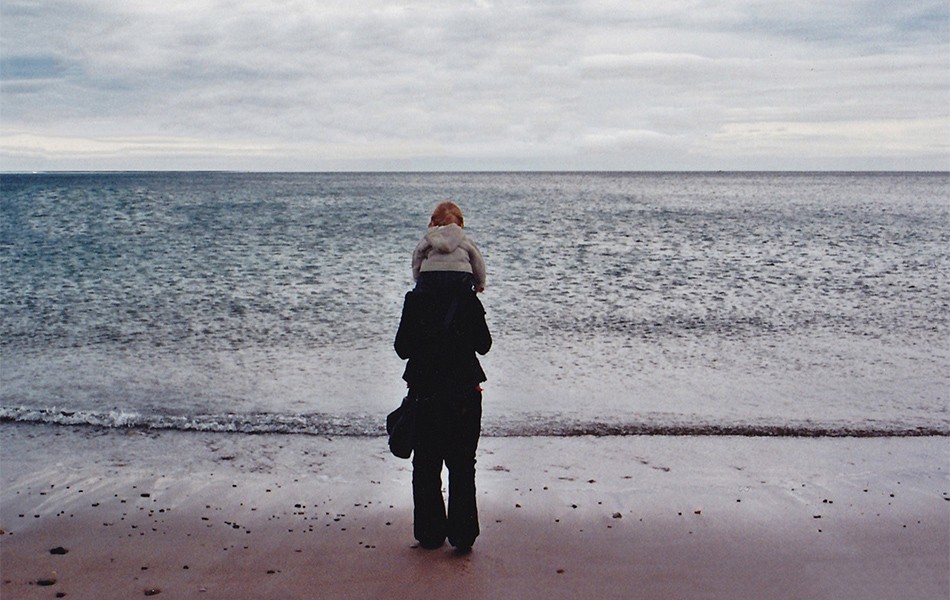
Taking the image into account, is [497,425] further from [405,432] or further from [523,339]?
[523,339]

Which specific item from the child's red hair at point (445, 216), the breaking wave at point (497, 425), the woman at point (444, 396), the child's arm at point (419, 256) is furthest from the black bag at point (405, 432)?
the breaking wave at point (497, 425)

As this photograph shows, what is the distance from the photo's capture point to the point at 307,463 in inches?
275

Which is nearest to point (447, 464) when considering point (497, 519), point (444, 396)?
point (444, 396)

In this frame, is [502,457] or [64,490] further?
[502,457]

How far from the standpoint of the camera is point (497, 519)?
18.3 feet

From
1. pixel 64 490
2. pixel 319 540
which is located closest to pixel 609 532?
pixel 319 540

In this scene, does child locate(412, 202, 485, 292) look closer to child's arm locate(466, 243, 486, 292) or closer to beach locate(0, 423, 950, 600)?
child's arm locate(466, 243, 486, 292)

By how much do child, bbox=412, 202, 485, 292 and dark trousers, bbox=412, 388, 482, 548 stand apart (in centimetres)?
68

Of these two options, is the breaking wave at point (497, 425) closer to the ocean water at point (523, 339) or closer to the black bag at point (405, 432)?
the ocean water at point (523, 339)

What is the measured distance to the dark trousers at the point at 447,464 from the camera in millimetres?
4898

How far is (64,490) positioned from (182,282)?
49.8 ft

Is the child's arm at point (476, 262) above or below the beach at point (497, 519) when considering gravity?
above

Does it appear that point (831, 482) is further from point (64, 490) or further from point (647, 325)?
point (647, 325)

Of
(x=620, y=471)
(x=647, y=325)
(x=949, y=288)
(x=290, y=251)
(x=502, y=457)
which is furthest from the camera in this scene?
(x=290, y=251)
